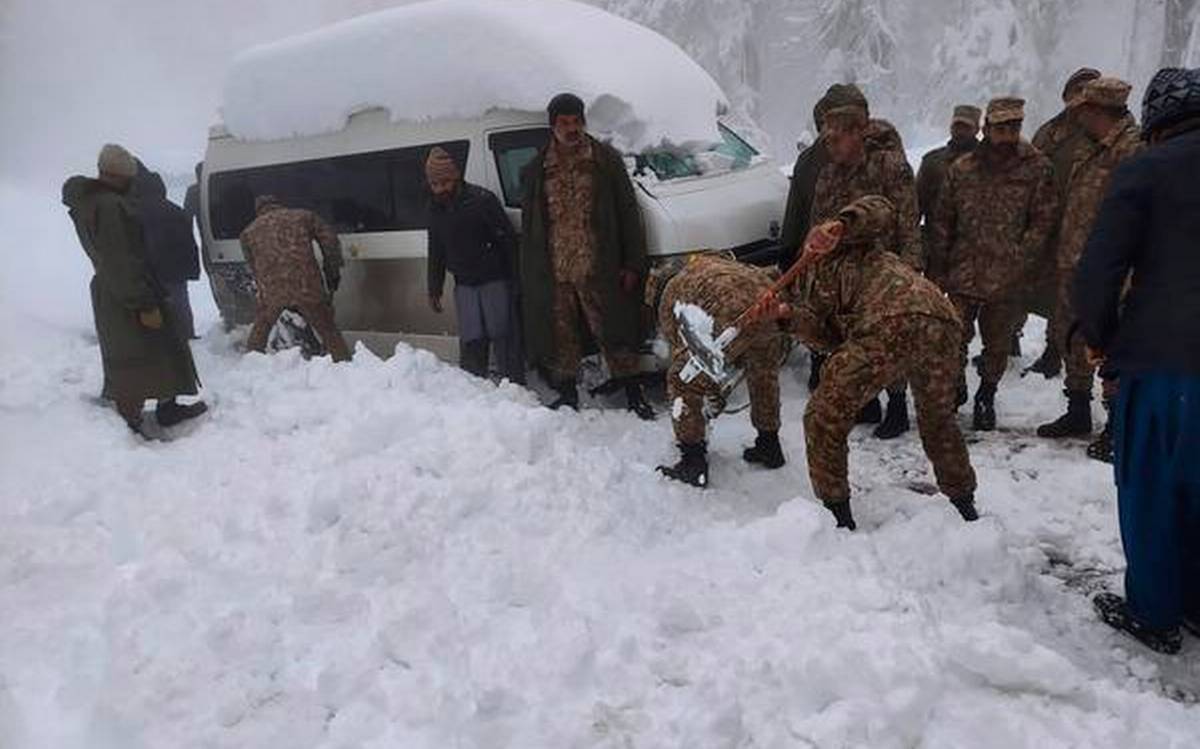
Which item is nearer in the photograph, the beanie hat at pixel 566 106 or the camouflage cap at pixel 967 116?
the beanie hat at pixel 566 106

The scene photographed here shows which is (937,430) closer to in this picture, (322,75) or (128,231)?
(128,231)

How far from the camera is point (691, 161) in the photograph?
5727 mm

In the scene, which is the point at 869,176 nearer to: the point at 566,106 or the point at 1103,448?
the point at 566,106

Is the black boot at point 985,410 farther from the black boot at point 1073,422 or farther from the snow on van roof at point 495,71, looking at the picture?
the snow on van roof at point 495,71

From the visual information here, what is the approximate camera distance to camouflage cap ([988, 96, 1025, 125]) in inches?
176

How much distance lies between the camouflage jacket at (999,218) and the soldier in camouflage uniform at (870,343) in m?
1.57

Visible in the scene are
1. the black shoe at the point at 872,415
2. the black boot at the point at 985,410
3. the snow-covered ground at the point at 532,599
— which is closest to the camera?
the snow-covered ground at the point at 532,599

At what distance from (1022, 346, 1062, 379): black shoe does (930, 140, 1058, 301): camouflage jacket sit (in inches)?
49.7

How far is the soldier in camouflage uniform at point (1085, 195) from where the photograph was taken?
421 cm

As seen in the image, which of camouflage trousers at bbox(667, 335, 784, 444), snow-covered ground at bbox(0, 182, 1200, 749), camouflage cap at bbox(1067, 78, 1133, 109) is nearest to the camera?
snow-covered ground at bbox(0, 182, 1200, 749)

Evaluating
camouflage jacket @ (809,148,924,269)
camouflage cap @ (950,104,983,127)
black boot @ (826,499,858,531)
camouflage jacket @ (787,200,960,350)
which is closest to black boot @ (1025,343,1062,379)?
camouflage cap @ (950,104,983,127)

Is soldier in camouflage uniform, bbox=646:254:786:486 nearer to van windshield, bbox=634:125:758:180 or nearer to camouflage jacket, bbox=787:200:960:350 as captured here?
camouflage jacket, bbox=787:200:960:350

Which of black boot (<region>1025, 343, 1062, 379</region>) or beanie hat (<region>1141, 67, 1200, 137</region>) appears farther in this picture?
black boot (<region>1025, 343, 1062, 379</region>)

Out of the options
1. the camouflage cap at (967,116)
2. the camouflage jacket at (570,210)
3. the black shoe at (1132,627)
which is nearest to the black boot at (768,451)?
the camouflage jacket at (570,210)
